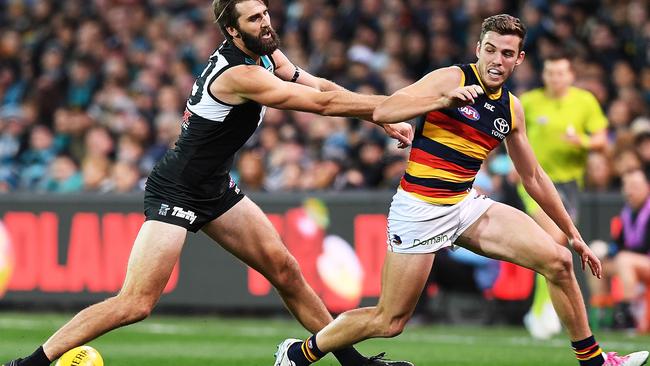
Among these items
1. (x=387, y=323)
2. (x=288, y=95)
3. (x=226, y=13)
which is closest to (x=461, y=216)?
(x=387, y=323)

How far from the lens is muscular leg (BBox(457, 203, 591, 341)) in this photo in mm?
8422

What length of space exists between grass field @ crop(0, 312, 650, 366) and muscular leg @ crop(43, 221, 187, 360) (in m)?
2.15

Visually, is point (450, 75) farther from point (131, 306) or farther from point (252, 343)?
point (252, 343)

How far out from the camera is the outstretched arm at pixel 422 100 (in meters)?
7.61

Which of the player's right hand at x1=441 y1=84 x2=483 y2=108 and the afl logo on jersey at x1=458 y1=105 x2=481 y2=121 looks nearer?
the player's right hand at x1=441 y1=84 x2=483 y2=108

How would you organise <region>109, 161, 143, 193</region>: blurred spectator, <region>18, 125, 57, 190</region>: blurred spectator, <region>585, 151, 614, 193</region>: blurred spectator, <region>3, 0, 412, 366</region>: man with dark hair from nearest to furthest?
<region>3, 0, 412, 366</region>: man with dark hair < <region>585, 151, 614, 193</region>: blurred spectator < <region>109, 161, 143, 193</region>: blurred spectator < <region>18, 125, 57, 190</region>: blurred spectator

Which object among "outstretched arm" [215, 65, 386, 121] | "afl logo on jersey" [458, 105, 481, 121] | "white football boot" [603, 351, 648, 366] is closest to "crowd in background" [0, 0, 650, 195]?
"white football boot" [603, 351, 648, 366]

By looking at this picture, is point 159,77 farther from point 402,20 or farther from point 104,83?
point 402,20

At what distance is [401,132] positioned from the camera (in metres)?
8.46

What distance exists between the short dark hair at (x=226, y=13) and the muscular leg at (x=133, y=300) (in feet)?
4.74

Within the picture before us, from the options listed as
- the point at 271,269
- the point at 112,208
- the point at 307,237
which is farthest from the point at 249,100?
the point at 112,208

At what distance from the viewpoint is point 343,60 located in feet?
59.8

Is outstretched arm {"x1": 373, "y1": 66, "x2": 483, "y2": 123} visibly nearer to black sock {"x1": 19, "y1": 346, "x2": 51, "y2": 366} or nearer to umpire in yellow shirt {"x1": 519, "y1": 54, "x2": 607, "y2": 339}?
black sock {"x1": 19, "y1": 346, "x2": 51, "y2": 366}

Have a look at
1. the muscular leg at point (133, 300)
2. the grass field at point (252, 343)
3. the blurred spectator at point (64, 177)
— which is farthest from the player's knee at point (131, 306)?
the blurred spectator at point (64, 177)
